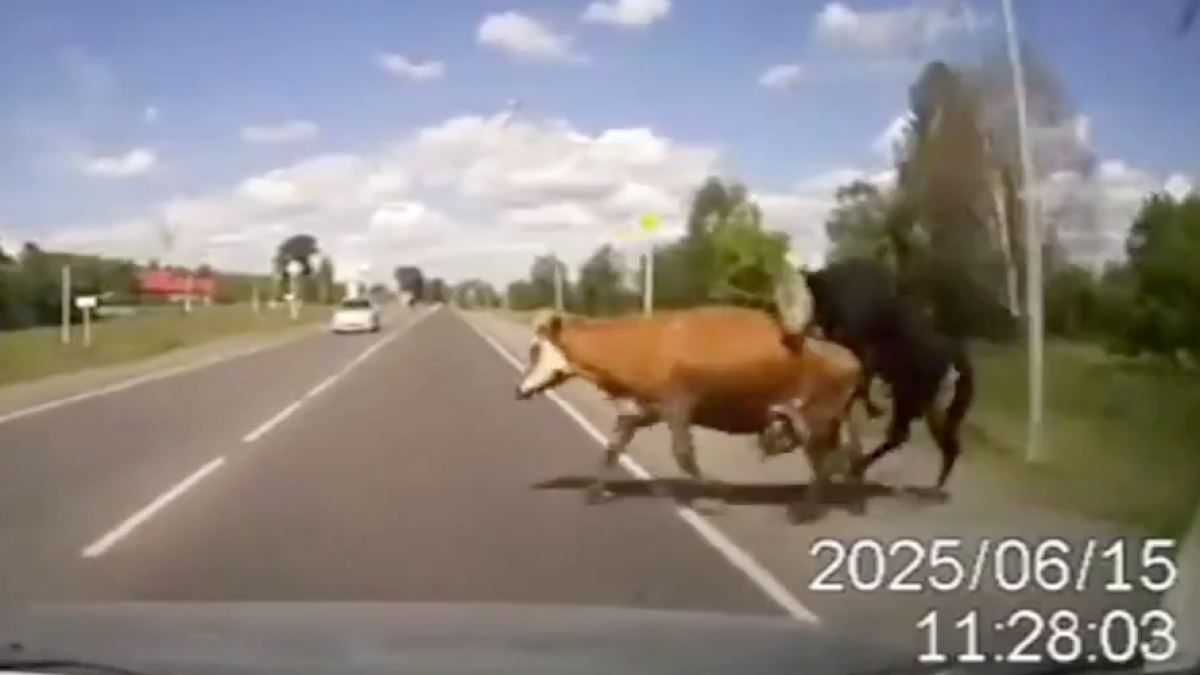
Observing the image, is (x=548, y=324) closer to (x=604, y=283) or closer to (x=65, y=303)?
(x=604, y=283)

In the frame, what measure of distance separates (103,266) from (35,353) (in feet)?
1.35

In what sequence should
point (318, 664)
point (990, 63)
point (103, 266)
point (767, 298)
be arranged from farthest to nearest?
point (103, 266)
point (767, 298)
point (990, 63)
point (318, 664)

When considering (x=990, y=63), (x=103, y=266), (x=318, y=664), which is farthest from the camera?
(x=103, y=266)

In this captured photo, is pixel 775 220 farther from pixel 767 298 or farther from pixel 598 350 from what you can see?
pixel 598 350

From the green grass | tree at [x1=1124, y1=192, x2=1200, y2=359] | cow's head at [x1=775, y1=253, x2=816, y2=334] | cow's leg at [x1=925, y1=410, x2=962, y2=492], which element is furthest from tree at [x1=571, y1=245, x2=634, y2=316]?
tree at [x1=1124, y1=192, x2=1200, y2=359]

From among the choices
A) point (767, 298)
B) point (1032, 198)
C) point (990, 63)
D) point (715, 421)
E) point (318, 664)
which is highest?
point (990, 63)

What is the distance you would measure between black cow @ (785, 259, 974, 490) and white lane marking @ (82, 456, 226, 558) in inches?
87.0

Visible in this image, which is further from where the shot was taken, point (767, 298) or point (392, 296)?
point (392, 296)

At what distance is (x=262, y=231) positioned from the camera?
5.43m

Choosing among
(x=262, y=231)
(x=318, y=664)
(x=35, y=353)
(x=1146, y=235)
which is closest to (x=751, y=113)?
(x=1146, y=235)

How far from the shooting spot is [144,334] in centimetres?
643

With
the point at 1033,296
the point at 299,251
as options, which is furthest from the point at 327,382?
the point at 1033,296

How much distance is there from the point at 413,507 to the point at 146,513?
2.99ft

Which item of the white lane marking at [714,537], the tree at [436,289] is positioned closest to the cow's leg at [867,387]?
the white lane marking at [714,537]
